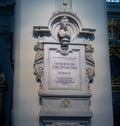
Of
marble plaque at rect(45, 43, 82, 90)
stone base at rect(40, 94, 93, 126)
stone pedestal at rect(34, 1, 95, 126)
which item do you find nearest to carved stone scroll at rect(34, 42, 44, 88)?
stone pedestal at rect(34, 1, 95, 126)

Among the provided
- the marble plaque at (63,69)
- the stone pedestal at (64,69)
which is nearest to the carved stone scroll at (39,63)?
the stone pedestal at (64,69)

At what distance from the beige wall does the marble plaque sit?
0.37m

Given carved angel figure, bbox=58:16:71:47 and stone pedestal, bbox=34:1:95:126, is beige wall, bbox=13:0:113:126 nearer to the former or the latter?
stone pedestal, bbox=34:1:95:126

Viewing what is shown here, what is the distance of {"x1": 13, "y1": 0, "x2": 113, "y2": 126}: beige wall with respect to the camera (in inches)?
264

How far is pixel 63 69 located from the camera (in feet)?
22.7

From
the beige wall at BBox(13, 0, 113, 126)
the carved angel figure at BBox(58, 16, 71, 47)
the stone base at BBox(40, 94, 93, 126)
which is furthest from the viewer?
the carved angel figure at BBox(58, 16, 71, 47)

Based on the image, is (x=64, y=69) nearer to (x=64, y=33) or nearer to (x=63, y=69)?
(x=63, y=69)

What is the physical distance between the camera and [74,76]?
6.93 m

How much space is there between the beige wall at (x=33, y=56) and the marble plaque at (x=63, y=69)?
0.37 m

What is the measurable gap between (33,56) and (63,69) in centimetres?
72

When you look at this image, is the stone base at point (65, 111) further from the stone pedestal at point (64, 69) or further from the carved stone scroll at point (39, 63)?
the carved stone scroll at point (39, 63)

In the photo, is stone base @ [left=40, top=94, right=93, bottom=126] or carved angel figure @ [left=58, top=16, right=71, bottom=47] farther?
carved angel figure @ [left=58, top=16, right=71, bottom=47]

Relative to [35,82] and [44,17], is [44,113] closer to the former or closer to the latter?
[35,82]

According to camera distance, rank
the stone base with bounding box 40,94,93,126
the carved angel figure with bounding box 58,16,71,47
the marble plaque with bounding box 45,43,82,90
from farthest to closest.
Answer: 1. the carved angel figure with bounding box 58,16,71,47
2. the marble plaque with bounding box 45,43,82,90
3. the stone base with bounding box 40,94,93,126
